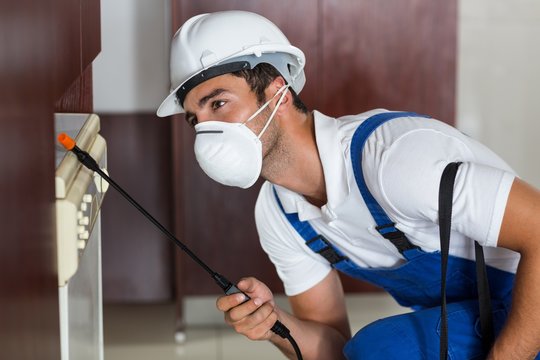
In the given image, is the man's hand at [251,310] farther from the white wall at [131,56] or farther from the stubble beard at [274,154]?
the white wall at [131,56]

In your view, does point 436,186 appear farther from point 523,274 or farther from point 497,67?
point 497,67

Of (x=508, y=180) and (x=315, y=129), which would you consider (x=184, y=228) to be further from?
(x=508, y=180)

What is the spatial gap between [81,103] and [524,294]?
2.67 ft

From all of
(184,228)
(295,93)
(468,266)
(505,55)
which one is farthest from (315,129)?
(505,55)

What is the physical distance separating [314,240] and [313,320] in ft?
0.78

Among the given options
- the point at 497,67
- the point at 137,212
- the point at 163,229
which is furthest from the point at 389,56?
the point at 163,229

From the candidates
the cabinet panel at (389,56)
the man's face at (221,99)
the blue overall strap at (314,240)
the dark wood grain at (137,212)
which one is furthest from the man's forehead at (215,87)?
the dark wood grain at (137,212)

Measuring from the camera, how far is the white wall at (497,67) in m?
3.27

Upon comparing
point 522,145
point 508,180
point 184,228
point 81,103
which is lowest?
point 184,228

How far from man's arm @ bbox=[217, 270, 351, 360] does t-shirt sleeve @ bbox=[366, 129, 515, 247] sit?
34 cm

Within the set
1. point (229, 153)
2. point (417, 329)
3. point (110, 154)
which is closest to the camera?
point (229, 153)

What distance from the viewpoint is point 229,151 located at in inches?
64.8

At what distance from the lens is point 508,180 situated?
150 centimetres

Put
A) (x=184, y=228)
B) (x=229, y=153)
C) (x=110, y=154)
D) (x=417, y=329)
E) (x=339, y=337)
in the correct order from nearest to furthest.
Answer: (x=229, y=153) < (x=417, y=329) < (x=339, y=337) < (x=184, y=228) < (x=110, y=154)
